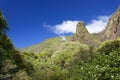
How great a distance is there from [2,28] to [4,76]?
692 inches

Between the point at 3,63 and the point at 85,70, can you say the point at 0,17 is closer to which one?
the point at 3,63

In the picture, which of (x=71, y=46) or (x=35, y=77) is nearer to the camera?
(x=35, y=77)

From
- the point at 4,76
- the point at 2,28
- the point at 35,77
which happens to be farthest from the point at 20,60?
the point at 4,76

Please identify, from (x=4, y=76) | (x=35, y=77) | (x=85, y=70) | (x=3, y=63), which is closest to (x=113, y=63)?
(x=85, y=70)

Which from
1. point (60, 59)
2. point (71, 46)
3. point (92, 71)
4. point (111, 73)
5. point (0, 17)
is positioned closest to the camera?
point (111, 73)

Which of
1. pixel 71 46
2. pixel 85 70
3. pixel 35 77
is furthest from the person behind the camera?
pixel 71 46

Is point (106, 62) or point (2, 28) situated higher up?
point (2, 28)

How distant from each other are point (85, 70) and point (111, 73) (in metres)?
2.68

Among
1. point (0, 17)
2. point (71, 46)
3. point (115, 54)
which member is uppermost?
point (71, 46)

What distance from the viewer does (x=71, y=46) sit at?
640ft

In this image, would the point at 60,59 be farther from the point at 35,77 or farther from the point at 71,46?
the point at 35,77

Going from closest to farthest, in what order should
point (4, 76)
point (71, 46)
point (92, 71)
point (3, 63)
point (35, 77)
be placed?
point (92, 71) → point (4, 76) → point (3, 63) → point (35, 77) → point (71, 46)

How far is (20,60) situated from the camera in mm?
71750

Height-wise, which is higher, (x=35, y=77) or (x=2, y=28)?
(x=2, y=28)
